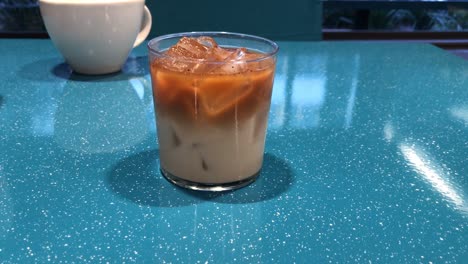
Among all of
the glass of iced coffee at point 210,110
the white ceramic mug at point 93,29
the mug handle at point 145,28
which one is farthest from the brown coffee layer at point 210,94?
the mug handle at point 145,28

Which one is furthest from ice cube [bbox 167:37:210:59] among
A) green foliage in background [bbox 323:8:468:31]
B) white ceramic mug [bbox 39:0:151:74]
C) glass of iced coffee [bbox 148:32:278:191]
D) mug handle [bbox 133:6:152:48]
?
green foliage in background [bbox 323:8:468:31]

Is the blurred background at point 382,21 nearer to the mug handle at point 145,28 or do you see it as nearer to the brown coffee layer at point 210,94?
the mug handle at point 145,28

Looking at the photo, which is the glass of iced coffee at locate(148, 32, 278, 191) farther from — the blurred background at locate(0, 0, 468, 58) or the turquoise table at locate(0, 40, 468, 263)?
the blurred background at locate(0, 0, 468, 58)

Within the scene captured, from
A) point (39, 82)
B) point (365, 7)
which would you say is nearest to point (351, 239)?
point (39, 82)

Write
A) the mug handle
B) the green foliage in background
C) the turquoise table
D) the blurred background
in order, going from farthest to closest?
the green foliage in background
the blurred background
the mug handle
the turquoise table

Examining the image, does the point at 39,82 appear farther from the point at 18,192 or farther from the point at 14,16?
the point at 14,16
